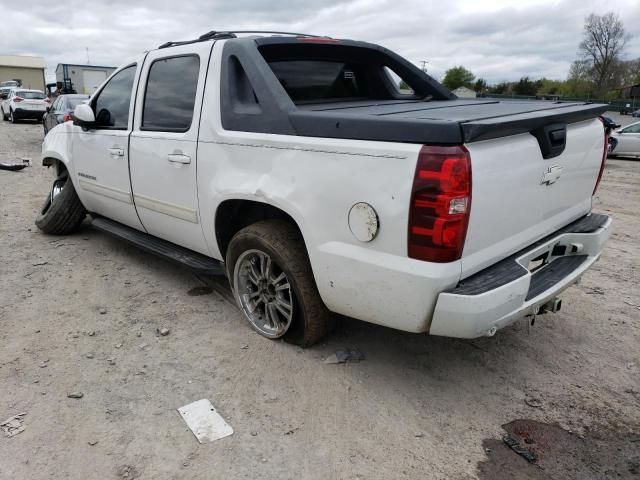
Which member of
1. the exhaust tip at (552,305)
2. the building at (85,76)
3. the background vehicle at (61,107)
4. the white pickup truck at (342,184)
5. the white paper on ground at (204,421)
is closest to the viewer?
the white pickup truck at (342,184)

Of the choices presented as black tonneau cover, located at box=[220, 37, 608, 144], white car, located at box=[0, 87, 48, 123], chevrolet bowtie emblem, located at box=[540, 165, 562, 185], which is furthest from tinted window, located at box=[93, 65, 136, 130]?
white car, located at box=[0, 87, 48, 123]

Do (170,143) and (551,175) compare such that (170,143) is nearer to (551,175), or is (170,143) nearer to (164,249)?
(164,249)

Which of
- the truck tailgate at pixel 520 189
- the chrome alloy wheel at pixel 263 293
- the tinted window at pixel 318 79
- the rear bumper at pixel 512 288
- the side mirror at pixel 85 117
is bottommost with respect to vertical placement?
the chrome alloy wheel at pixel 263 293

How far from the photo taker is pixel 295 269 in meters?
2.94

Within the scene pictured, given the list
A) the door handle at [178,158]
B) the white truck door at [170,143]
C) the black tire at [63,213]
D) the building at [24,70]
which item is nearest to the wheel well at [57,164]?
the black tire at [63,213]

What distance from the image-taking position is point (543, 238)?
9.81 ft

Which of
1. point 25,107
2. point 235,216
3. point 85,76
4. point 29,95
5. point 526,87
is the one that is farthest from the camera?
point 526,87

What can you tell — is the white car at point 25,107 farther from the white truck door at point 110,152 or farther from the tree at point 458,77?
the tree at point 458,77

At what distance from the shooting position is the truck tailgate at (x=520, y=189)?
233cm

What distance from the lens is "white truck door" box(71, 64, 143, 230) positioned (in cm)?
421

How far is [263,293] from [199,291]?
112 cm

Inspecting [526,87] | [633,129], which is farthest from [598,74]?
[633,129]

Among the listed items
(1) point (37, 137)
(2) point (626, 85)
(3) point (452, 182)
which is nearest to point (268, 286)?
(3) point (452, 182)

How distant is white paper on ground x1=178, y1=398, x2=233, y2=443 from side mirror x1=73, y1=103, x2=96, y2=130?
2774 mm
